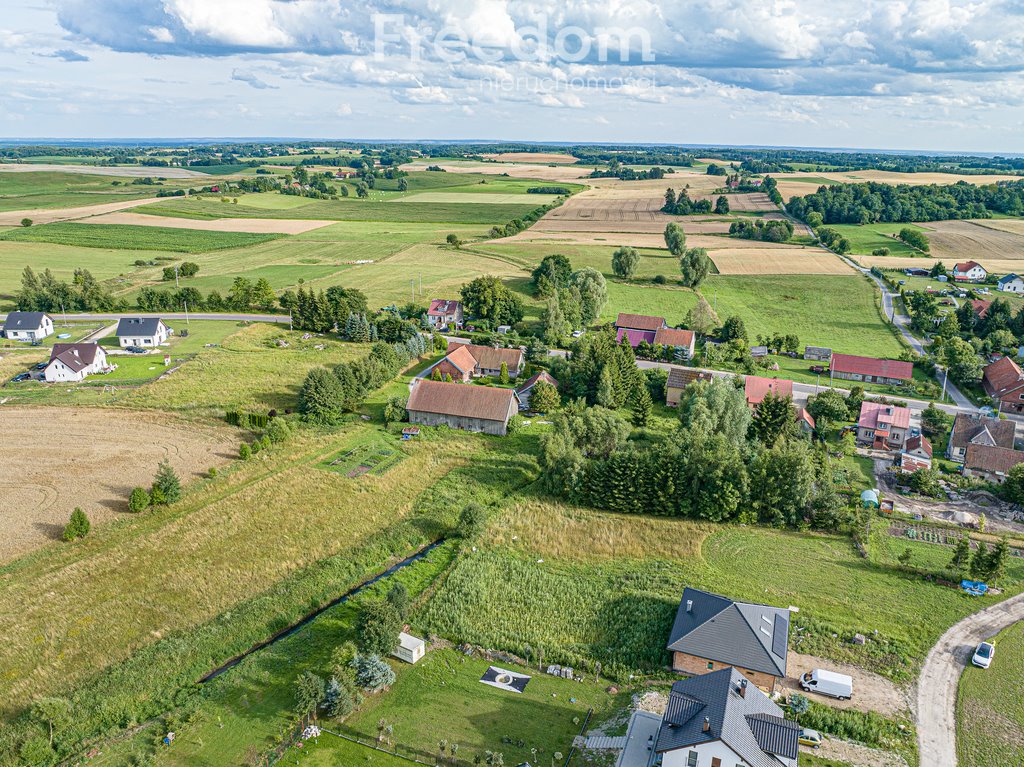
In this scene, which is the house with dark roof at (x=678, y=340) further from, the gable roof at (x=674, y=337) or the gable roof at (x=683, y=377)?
the gable roof at (x=683, y=377)

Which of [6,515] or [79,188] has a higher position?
[79,188]

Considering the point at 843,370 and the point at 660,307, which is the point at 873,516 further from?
the point at 660,307

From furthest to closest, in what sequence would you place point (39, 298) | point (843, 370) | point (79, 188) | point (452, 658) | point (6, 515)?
point (79, 188), point (39, 298), point (843, 370), point (6, 515), point (452, 658)

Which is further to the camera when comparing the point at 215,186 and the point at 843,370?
the point at 215,186

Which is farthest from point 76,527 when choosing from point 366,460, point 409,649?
point 409,649

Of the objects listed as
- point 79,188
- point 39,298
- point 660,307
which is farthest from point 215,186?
point 660,307

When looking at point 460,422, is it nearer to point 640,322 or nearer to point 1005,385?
point 640,322

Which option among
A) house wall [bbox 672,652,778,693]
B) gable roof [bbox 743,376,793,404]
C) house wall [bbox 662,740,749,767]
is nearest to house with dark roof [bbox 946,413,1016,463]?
gable roof [bbox 743,376,793,404]
